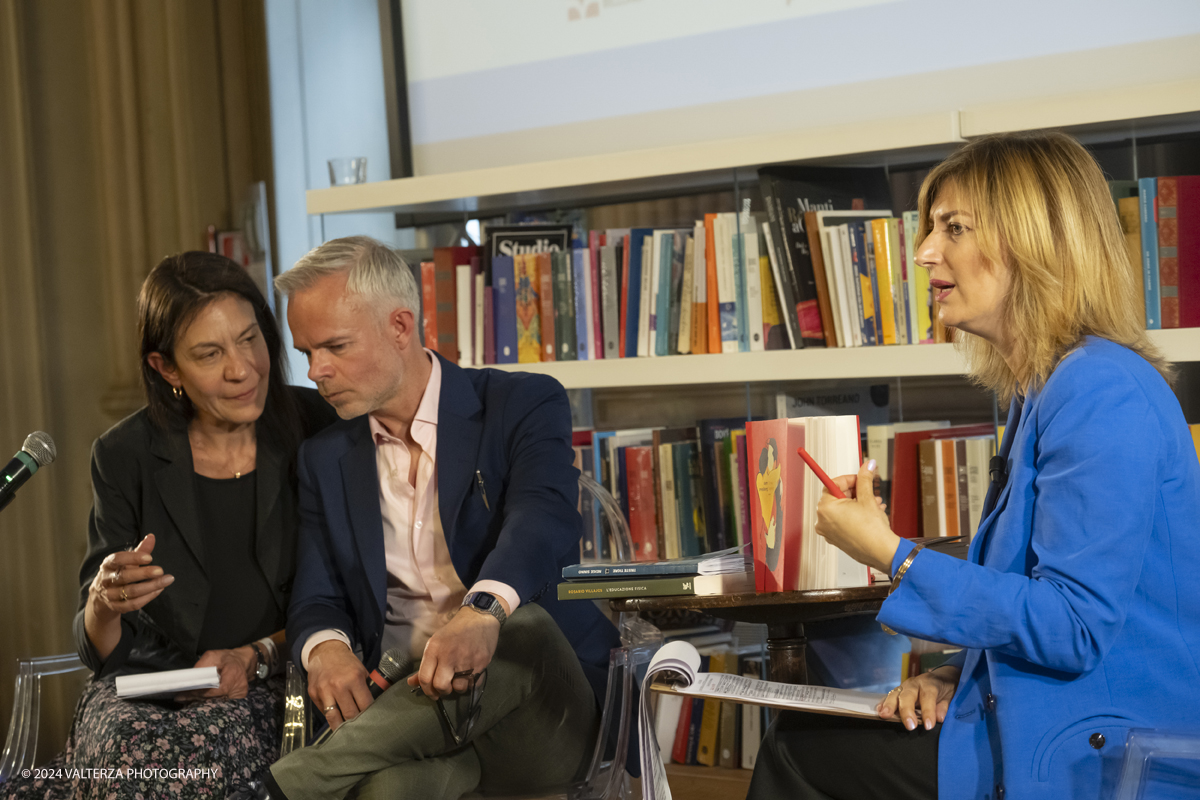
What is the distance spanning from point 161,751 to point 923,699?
1.25m

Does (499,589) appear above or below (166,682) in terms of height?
above

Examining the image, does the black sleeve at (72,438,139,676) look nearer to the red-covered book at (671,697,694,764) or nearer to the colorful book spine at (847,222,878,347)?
the red-covered book at (671,697,694,764)

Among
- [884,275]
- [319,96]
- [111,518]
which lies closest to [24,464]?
[111,518]

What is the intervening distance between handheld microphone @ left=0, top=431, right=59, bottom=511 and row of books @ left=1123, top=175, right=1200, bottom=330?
2.09 m

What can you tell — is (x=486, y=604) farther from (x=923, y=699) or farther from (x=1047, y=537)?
(x=1047, y=537)

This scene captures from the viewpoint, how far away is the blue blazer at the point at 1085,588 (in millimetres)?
1150

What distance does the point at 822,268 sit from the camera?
2.46m

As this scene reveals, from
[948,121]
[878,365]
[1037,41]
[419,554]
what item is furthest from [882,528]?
[1037,41]

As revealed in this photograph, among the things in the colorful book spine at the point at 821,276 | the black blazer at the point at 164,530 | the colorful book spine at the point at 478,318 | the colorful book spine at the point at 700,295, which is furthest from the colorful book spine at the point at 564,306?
the black blazer at the point at 164,530

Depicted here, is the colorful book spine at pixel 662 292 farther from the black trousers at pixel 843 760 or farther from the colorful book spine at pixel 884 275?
the black trousers at pixel 843 760

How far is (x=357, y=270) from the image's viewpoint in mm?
1965

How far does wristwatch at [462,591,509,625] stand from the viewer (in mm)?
1642

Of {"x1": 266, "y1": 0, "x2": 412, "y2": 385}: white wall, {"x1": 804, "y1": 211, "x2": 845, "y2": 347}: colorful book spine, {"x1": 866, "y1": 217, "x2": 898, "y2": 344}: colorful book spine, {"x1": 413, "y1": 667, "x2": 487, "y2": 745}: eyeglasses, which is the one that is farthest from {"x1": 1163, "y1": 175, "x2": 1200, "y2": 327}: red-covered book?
{"x1": 266, "y1": 0, "x2": 412, "y2": 385}: white wall

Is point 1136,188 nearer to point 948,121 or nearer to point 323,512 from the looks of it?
point 948,121
